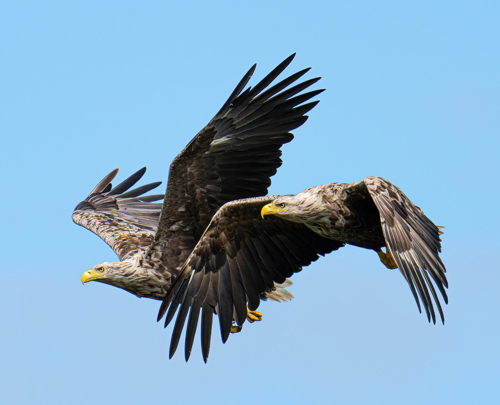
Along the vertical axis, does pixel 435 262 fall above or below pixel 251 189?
below

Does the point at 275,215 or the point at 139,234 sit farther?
the point at 139,234

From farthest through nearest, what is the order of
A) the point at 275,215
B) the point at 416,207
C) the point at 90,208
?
the point at 90,208 → the point at 275,215 → the point at 416,207

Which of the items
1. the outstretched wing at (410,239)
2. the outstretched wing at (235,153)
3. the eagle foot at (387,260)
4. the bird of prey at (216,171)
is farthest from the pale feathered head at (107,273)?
the outstretched wing at (410,239)

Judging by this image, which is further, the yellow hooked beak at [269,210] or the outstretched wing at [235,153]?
the outstretched wing at [235,153]

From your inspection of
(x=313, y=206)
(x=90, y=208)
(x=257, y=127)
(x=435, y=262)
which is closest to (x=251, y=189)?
(x=257, y=127)

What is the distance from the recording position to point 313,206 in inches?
368

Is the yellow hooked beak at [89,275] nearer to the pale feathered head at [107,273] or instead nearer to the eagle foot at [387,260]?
the pale feathered head at [107,273]

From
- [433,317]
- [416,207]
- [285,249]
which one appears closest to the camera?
[433,317]

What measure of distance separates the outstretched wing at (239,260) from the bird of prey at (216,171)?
0.33 meters

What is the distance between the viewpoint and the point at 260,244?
1041cm

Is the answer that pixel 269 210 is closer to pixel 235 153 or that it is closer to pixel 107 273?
pixel 235 153

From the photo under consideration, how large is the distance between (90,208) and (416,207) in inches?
260

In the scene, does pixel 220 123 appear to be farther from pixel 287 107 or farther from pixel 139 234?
pixel 139 234

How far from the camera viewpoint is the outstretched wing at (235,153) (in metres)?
10.5
